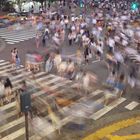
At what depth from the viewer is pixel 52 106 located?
651 inches

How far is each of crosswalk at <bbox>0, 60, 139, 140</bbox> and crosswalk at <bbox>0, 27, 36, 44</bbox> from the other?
13.4 m

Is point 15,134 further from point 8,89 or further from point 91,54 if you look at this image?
point 91,54

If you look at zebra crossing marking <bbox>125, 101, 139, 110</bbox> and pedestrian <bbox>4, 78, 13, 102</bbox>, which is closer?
zebra crossing marking <bbox>125, 101, 139, 110</bbox>

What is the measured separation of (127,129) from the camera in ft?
47.0

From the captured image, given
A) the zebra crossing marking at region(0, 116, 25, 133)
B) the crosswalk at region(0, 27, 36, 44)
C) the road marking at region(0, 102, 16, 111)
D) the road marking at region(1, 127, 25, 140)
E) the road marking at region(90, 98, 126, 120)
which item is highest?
the crosswalk at region(0, 27, 36, 44)

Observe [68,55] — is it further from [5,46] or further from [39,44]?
[5,46]

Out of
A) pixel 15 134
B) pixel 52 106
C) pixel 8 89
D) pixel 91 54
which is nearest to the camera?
pixel 15 134

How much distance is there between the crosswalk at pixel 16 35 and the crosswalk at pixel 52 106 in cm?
1337

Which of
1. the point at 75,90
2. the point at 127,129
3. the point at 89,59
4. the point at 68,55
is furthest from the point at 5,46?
the point at 127,129

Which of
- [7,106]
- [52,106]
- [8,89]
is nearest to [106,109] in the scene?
[52,106]

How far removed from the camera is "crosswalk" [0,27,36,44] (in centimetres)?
3403

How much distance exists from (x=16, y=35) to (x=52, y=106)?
21097 millimetres

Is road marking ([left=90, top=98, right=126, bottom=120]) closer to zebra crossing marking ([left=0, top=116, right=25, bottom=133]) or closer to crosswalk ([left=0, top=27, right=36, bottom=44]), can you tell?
zebra crossing marking ([left=0, top=116, right=25, bottom=133])

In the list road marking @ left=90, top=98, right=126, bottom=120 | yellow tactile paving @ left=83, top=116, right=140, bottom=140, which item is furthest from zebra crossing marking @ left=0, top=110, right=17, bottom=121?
yellow tactile paving @ left=83, top=116, right=140, bottom=140
